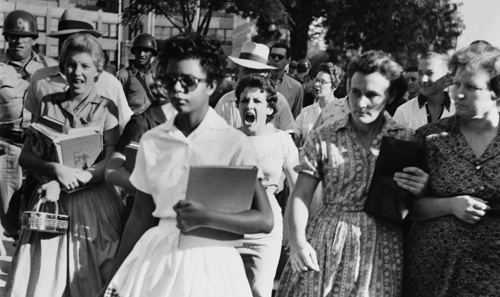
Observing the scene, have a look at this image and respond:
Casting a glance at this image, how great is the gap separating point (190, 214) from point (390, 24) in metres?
35.2

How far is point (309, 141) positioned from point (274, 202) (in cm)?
178

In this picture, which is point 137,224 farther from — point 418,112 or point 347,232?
point 418,112

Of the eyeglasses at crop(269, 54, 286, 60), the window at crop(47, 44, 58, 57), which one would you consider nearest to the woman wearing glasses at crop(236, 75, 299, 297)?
the eyeglasses at crop(269, 54, 286, 60)

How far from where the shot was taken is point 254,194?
13.0 ft

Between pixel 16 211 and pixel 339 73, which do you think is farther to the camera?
pixel 339 73

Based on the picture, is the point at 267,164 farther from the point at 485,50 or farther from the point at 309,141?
the point at 485,50

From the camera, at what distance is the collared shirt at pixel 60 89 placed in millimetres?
5961

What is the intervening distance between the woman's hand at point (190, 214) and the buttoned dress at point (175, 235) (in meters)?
0.20

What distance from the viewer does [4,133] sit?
28.4 ft

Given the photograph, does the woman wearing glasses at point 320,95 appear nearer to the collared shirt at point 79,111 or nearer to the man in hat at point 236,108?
the man in hat at point 236,108

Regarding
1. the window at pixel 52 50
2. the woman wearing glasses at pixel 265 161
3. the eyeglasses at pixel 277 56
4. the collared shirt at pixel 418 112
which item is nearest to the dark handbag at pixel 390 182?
the woman wearing glasses at pixel 265 161

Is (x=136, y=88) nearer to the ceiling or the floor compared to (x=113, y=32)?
nearer to the floor

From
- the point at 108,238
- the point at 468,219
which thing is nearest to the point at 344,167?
the point at 468,219

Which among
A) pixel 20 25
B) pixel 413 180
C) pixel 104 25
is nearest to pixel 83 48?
pixel 413 180
